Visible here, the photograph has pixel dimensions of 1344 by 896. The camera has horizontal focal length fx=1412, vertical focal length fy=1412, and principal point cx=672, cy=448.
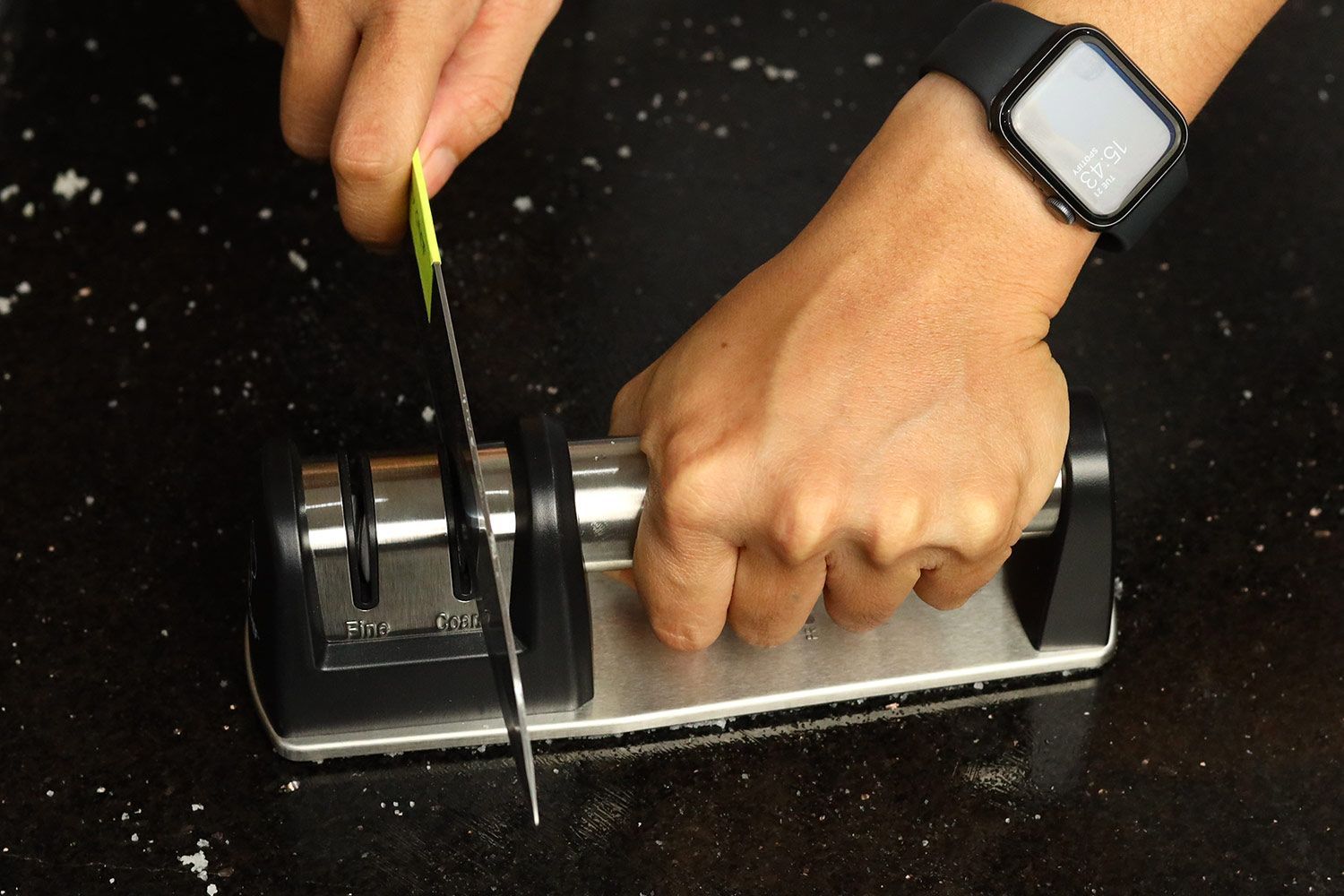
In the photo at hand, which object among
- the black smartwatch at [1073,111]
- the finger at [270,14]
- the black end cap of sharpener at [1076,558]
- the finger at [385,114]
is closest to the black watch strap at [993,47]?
the black smartwatch at [1073,111]

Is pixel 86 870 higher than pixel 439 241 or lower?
lower

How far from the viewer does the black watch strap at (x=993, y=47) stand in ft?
2.42

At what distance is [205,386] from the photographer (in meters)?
0.91

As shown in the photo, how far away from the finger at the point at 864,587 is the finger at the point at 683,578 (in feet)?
0.18

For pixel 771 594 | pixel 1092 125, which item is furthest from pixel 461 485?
pixel 1092 125

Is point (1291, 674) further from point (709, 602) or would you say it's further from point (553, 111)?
point (553, 111)

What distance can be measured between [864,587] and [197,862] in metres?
0.36

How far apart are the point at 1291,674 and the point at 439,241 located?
2.03 feet

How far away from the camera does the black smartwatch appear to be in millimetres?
728

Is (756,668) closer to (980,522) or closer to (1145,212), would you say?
(980,522)

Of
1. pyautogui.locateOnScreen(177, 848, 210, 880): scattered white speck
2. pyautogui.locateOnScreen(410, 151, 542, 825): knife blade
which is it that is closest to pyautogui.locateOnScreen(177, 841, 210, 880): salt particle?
pyautogui.locateOnScreen(177, 848, 210, 880): scattered white speck

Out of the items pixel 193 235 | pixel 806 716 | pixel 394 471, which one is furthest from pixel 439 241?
pixel 806 716

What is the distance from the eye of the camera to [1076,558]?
77 centimetres

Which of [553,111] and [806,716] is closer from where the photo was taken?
[806,716]
